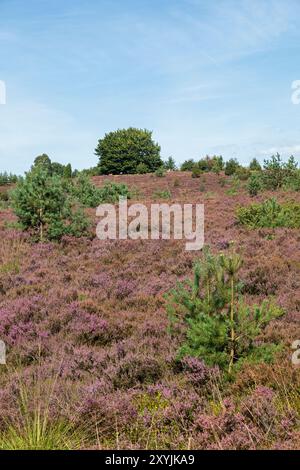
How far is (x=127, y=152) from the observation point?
63.0 metres

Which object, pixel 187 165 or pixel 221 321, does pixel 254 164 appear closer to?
pixel 187 165

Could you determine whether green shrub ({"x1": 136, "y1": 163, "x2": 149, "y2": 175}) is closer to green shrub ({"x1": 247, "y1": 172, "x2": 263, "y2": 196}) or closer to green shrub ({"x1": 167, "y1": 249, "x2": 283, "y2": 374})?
green shrub ({"x1": 247, "y1": 172, "x2": 263, "y2": 196})

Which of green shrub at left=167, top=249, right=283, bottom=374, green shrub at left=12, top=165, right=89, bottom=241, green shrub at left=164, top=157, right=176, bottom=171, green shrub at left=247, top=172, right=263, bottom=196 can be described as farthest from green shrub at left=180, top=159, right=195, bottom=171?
green shrub at left=167, top=249, right=283, bottom=374

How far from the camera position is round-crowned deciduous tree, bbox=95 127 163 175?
62719 millimetres

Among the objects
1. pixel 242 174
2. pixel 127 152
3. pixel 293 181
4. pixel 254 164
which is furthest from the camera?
pixel 127 152

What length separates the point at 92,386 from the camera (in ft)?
18.1

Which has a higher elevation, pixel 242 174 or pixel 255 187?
pixel 242 174

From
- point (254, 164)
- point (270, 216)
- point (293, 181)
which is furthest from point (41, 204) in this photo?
point (254, 164)

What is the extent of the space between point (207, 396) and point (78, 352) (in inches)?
106

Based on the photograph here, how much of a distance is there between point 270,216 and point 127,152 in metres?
49.2

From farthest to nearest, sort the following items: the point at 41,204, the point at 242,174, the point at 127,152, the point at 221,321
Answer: the point at 127,152, the point at 242,174, the point at 41,204, the point at 221,321

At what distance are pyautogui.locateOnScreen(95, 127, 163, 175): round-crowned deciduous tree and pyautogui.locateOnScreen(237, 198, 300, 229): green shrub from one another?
4572 cm
